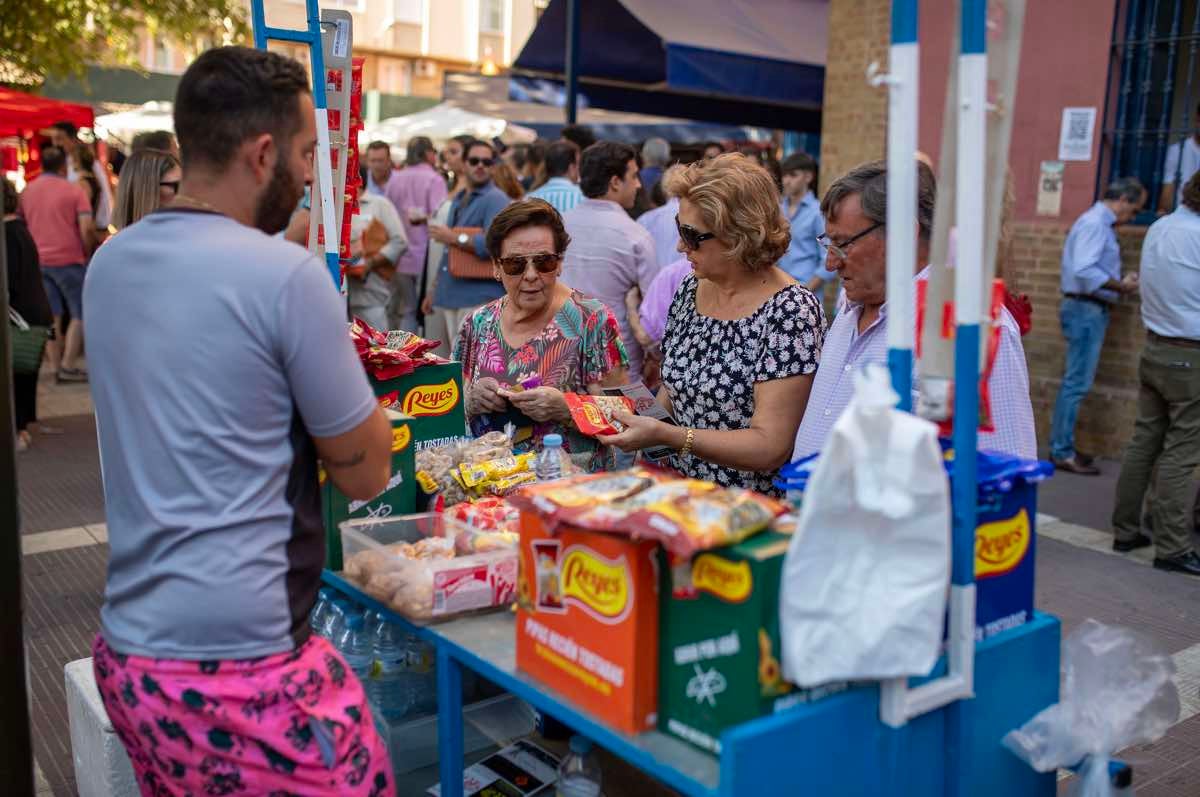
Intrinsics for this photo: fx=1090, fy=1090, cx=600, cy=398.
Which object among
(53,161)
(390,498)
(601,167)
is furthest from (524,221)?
(53,161)

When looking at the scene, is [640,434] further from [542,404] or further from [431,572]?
[431,572]

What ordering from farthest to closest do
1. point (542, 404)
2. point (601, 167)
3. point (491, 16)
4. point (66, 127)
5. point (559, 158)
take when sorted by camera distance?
1. point (491, 16)
2. point (66, 127)
3. point (559, 158)
4. point (601, 167)
5. point (542, 404)

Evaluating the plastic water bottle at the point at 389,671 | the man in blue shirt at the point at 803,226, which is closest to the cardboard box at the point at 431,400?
the plastic water bottle at the point at 389,671

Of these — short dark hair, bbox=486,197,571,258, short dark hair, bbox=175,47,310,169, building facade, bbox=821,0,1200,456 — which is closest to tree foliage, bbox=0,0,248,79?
building facade, bbox=821,0,1200,456

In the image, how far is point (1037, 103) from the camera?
8.31 metres

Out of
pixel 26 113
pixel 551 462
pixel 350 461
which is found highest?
pixel 26 113

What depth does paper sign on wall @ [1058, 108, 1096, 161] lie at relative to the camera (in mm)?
8000

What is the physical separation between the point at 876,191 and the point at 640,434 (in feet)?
3.05

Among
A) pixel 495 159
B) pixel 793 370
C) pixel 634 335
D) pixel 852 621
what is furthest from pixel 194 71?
pixel 495 159

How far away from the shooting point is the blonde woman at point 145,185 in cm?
460

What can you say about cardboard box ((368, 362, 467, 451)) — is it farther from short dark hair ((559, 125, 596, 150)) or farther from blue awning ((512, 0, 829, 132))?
blue awning ((512, 0, 829, 132))

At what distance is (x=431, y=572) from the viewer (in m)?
2.37

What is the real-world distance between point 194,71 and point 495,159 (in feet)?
25.0

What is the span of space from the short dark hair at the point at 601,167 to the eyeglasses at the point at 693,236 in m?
2.95
